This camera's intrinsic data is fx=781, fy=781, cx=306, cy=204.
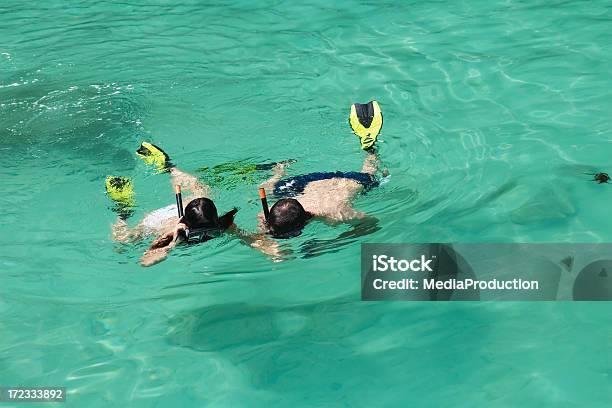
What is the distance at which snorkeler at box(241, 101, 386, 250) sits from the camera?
5.01 m

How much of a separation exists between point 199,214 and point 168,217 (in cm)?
72

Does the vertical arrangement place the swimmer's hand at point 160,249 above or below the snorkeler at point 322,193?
below

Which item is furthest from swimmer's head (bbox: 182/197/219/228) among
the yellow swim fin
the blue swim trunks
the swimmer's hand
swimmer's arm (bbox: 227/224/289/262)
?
the yellow swim fin

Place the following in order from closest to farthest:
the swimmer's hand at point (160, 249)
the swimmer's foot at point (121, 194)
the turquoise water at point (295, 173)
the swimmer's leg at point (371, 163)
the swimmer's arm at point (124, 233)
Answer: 1. the turquoise water at point (295, 173)
2. the swimmer's hand at point (160, 249)
3. the swimmer's arm at point (124, 233)
4. the swimmer's foot at point (121, 194)
5. the swimmer's leg at point (371, 163)

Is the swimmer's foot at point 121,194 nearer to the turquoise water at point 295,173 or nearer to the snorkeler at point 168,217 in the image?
the snorkeler at point 168,217

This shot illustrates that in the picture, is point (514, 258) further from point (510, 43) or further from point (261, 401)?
point (510, 43)

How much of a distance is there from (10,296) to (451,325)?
2813mm

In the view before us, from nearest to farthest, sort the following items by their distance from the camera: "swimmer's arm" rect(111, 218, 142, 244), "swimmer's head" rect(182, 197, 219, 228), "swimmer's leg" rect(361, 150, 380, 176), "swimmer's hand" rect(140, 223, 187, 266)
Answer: "swimmer's head" rect(182, 197, 219, 228)
"swimmer's hand" rect(140, 223, 187, 266)
"swimmer's arm" rect(111, 218, 142, 244)
"swimmer's leg" rect(361, 150, 380, 176)

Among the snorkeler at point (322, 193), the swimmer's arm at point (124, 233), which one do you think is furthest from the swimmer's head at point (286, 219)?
the swimmer's arm at point (124, 233)

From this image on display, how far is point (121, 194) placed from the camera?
5.76 m

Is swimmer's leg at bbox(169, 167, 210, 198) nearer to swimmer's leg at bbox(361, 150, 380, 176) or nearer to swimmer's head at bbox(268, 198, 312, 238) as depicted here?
swimmer's head at bbox(268, 198, 312, 238)

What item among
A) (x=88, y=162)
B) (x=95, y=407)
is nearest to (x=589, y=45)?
(x=88, y=162)

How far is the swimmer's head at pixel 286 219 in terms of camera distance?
4.98m

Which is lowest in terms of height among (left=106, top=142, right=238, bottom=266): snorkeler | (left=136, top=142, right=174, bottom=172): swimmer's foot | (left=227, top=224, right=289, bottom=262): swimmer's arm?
(left=227, top=224, right=289, bottom=262): swimmer's arm
